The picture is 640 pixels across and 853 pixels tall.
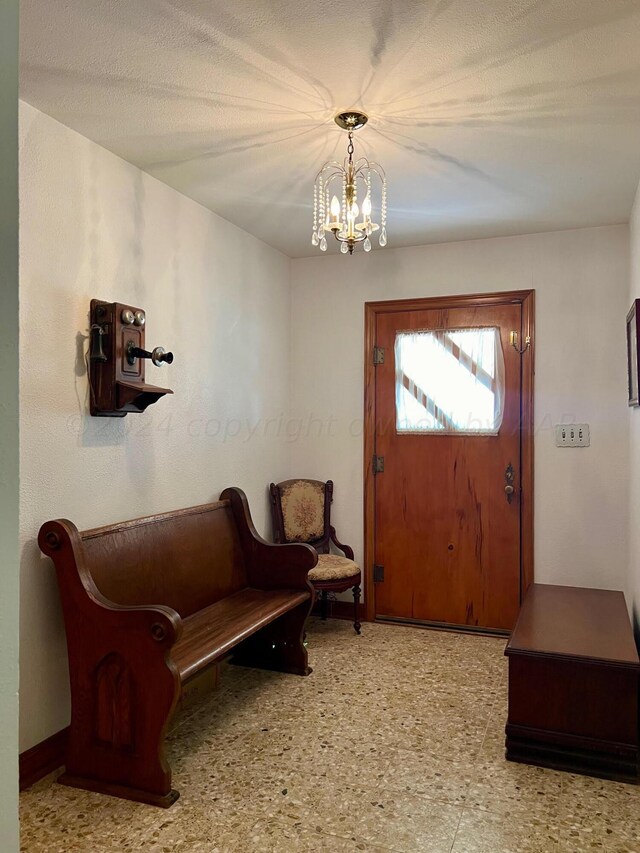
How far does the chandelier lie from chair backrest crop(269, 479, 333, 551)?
72.6 inches

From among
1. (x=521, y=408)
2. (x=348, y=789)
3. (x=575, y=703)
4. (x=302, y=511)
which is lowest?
(x=348, y=789)

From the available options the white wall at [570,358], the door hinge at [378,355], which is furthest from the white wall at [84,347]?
the white wall at [570,358]

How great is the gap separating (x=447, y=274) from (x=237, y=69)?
2.38 meters

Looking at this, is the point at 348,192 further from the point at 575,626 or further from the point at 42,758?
the point at 42,758

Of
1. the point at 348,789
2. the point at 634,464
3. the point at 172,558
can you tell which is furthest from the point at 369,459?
the point at 348,789

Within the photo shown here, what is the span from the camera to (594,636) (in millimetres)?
2742

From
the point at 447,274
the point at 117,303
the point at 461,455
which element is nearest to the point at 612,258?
the point at 447,274

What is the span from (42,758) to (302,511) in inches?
87.8

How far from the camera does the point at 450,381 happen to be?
4.18 m

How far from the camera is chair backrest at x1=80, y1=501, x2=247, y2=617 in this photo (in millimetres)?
2609

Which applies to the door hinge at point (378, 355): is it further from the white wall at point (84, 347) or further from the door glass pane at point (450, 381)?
the white wall at point (84, 347)

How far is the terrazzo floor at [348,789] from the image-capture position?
206cm

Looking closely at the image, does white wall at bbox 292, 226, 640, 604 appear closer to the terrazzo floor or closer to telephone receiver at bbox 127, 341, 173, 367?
the terrazzo floor

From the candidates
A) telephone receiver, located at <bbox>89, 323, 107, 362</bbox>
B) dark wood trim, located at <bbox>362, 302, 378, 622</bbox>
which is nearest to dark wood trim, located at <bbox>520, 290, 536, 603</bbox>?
dark wood trim, located at <bbox>362, 302, 378, 622</bbox>
